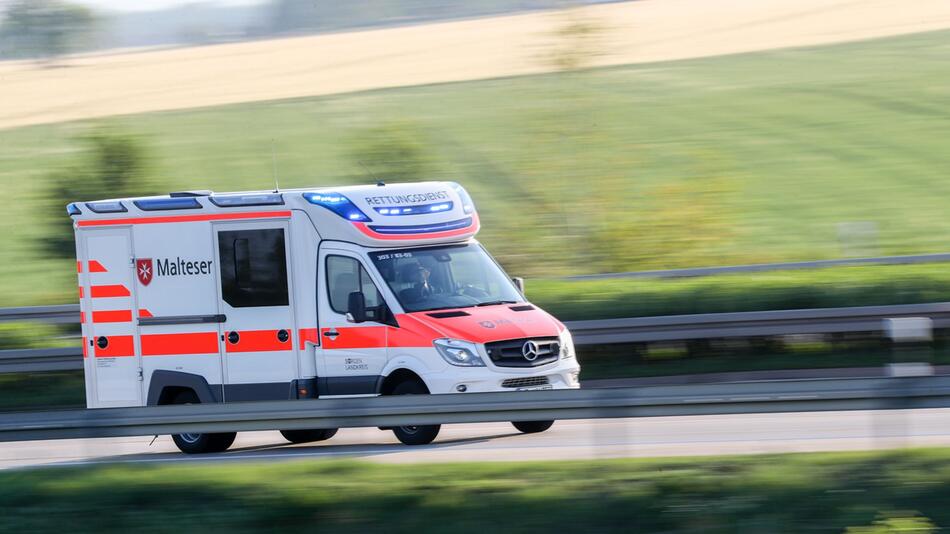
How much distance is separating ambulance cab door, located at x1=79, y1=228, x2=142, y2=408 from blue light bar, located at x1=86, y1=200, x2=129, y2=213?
0.62 feet

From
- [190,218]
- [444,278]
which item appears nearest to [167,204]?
[190,218]

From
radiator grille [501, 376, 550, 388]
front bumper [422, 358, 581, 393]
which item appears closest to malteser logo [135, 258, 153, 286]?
front bumper [422, 358, 581, 393]

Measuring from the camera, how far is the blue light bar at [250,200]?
12.0 meters

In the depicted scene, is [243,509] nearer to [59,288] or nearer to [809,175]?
[59,288]

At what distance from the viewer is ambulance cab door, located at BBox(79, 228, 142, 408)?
40.9 feet

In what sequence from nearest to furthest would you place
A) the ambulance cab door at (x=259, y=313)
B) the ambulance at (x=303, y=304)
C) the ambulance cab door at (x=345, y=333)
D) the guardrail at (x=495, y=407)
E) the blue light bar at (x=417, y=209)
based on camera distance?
1. the guardrail at (x=495, y=407)
2. the ambulance at (x=303, y=304)
3. the ambulance cab door at (x=345, y=333)
4. the ambulance cab door at (x=259, y=313)
5. the blue light bar at (x=417, y=209)

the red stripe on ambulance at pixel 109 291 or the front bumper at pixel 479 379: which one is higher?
the red stripe on ambulance at pixel 109 291

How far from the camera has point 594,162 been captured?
21.5 meters

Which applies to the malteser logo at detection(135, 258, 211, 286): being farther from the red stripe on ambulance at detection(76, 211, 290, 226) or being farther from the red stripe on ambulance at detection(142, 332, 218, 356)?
the red stripe on ambulance at detection(142, 332, 218, 356)

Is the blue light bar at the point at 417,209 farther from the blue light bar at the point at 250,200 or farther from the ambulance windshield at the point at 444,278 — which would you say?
the blue light bar at the point at 250,200

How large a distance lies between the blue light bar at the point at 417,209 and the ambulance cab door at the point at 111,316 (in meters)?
2.60

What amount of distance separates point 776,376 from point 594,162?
25.0 feet

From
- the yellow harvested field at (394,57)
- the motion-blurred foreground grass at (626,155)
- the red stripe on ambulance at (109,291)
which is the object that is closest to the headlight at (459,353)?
the red stripe on ambulance at (109,291)

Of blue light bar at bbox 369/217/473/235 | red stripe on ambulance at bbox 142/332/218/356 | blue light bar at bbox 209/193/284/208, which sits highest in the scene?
blue light bar at bbox 209/193/284/208
